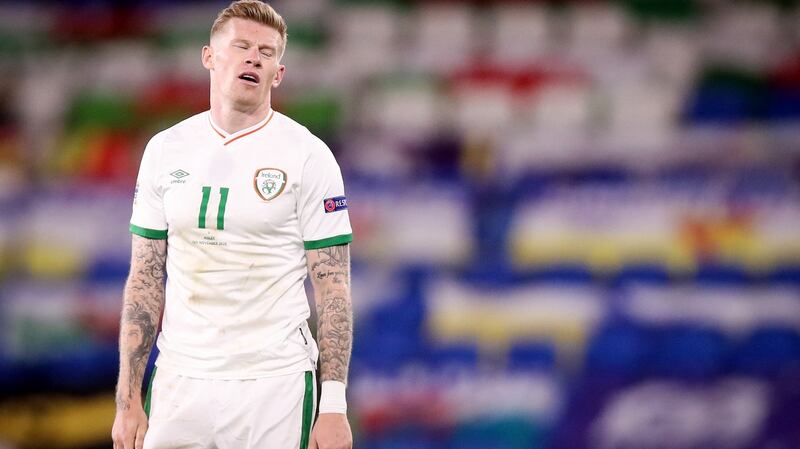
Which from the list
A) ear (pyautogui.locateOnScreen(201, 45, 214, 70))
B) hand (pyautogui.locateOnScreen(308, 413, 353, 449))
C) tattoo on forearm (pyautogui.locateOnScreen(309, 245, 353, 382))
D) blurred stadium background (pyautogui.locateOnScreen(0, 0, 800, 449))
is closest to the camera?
hand (pyautogui.locateOnScreen(308, 413, 353, 449))

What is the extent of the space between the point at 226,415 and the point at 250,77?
2.58 feet

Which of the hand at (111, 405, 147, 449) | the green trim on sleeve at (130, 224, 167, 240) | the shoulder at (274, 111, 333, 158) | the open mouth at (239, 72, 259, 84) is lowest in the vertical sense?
the hand at (111, 405, 147, 449)

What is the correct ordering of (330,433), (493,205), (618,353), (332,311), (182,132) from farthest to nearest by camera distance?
(493,205) → (618,353) → (182,132) → (332,311) → (330,433)

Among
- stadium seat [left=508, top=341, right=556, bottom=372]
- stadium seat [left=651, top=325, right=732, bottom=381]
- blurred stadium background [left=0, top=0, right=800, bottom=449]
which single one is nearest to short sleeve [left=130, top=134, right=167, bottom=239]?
blurred stadium background [left=0, top=0, right=800, bottom=449]

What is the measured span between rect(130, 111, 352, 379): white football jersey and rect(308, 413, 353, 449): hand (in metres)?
0.16

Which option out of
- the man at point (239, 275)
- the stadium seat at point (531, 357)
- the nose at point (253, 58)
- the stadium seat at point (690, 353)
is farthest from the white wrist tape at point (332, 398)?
the stadium seat at point (690, 353)

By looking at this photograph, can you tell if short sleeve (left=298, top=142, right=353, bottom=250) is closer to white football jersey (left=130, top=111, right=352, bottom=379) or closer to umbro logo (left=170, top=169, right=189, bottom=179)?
white football jersey (left=130, top=111, right=352, bottom=379)

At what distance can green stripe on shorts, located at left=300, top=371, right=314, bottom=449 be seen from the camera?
239 cm

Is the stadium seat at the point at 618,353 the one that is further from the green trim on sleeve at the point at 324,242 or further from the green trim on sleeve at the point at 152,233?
the green trim on sleeve at the point at 152,233

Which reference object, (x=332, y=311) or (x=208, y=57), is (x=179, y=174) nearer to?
(x=208, y=57)

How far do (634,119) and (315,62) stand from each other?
6.11ft

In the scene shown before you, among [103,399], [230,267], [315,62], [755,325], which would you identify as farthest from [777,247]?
[230,267]

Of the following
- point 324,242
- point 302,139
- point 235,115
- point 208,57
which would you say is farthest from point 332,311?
point 208,57

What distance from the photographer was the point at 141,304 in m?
2.44
